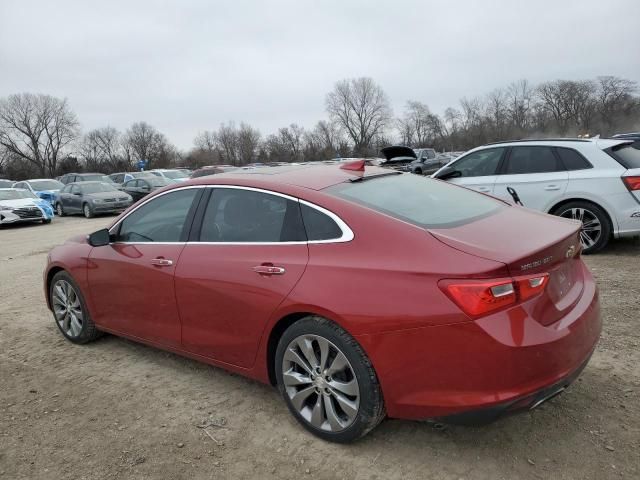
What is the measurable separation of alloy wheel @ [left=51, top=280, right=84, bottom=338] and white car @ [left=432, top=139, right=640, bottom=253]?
17.6 ft

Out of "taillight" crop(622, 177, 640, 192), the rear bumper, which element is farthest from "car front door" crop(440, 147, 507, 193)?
the rear bumper

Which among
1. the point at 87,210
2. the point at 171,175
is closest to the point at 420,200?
the point at 87,210

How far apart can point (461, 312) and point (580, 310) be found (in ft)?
2.68

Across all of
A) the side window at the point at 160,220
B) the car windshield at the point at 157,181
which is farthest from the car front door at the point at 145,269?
the car windshield at the point at 157,181

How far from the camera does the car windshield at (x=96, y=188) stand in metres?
20.2

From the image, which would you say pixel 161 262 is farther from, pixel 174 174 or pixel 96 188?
pixel 174 174

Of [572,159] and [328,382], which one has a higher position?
[572,159]

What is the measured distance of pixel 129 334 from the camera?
4.21 meters

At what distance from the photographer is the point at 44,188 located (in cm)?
2391

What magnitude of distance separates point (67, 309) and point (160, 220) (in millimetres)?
1653

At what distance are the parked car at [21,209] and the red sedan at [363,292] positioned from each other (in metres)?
16.6

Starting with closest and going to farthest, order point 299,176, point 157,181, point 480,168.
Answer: point 299,176 < point 480,168 < point 157,181

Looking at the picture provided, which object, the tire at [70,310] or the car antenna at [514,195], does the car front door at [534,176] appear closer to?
the car antenna at [514,195]

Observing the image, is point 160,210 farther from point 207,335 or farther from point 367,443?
point 367,443
